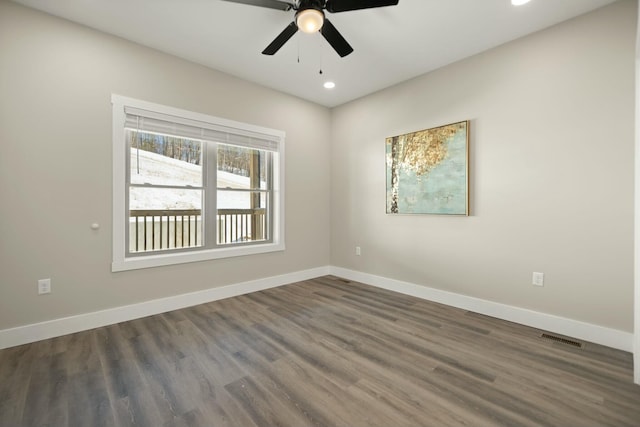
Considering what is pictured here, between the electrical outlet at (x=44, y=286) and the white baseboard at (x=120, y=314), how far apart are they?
0.27 meters

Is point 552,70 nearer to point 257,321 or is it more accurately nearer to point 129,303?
point 257,321

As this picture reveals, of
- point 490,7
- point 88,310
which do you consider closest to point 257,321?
point 88,310

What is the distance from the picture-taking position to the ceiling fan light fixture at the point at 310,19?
2.03m

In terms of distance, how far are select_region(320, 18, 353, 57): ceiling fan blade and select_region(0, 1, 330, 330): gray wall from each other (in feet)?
5.86

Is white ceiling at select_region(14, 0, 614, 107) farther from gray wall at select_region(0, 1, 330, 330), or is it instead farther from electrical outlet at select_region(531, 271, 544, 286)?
electrical outlet at select_region(531, 271, 544, 286)

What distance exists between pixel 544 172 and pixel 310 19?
98.8 inches

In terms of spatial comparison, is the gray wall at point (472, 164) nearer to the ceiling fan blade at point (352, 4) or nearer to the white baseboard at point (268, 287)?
the white baseboard at point (268, 287)

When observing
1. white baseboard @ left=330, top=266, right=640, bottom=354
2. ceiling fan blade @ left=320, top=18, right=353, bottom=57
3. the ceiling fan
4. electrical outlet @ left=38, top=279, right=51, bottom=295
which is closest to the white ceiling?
ceiling fan blade @ left=320, top=18, right=353, bottom=57

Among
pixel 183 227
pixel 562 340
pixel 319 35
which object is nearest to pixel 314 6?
pixel 319 35

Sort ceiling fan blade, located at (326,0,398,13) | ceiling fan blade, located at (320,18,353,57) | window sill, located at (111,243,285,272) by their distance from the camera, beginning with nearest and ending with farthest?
ceiling fan blade, located at (326,0,398,13) < ceiling fan blade, located at (320,18,353,57) < window sill, located at (111,243,285,272)

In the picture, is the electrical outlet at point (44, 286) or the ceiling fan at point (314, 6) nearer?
the ceiling fan at point (314, 6)

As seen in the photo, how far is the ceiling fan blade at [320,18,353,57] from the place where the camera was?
2.24 meters


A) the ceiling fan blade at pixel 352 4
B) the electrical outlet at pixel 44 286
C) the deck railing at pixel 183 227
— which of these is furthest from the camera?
the deck railing at pixel 183 227

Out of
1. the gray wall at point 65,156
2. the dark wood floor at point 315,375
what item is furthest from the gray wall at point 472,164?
the dark wood floor at point 315,375
